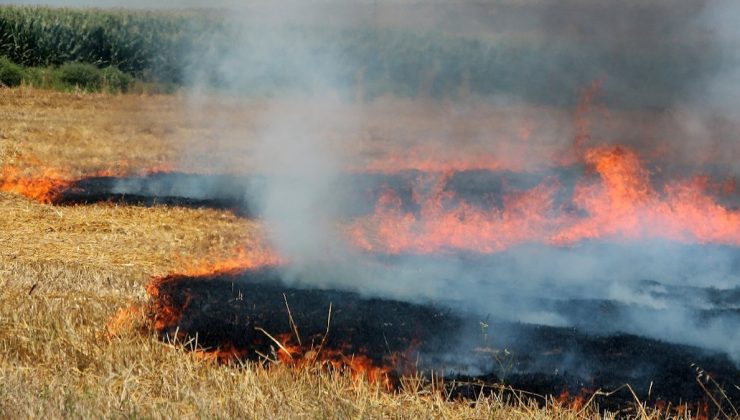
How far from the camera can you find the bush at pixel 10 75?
30.2m

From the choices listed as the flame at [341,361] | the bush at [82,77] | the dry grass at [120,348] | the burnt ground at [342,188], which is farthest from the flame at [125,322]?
the bush at [82,77]

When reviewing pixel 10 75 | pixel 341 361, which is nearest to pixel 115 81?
pixel 10 75

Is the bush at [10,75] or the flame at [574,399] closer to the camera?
the flame at [574,399]

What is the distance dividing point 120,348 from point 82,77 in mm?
25960

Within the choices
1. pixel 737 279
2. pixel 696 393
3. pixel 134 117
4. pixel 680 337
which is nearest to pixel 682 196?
pixel 737 279

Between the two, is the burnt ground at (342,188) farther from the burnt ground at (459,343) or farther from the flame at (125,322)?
the flame at (125,322)

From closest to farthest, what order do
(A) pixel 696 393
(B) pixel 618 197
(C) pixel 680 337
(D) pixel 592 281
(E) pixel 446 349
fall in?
(A) pixel 696 393
(E) pixel 446 349
(C) pixel 680 337
(D) pixel 592 281
(B) pixel 618 197

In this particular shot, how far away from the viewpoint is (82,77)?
103 ft

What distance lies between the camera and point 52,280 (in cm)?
944

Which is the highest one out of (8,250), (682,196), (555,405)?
(682,196)

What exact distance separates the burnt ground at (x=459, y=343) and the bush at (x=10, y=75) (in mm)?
23403

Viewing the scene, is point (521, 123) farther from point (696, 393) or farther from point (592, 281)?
point (696, 393)

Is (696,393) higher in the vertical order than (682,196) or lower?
lower

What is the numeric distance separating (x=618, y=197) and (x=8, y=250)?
887cm
